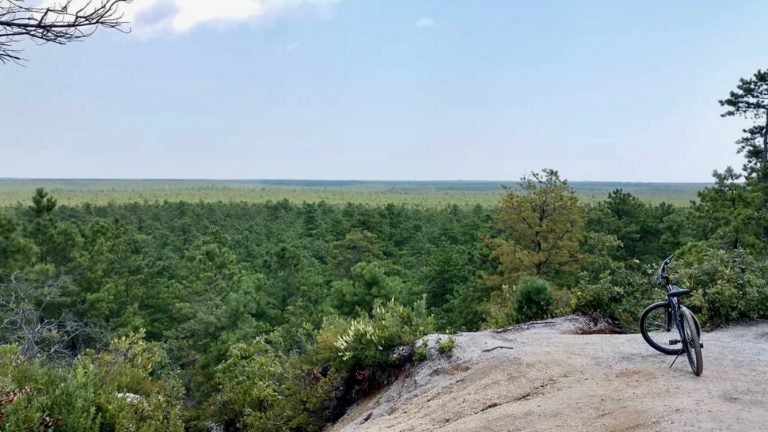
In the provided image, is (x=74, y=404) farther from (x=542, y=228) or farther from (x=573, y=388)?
(x=542, y=228)

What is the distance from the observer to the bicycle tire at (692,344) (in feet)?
23.4

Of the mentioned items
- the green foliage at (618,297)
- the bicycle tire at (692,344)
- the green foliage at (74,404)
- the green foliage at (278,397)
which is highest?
the bicycle tire at (692,344)

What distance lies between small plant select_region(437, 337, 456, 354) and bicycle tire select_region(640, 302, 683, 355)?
116 inches

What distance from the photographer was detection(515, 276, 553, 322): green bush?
44.5 feet

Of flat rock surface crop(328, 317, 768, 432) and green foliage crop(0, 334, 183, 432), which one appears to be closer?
flat rock surface crop(328, 317, 768, 432)

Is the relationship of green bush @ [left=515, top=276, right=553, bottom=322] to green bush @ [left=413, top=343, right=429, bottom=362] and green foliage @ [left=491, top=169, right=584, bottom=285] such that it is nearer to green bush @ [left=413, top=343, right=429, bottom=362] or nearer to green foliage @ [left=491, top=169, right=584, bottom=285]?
green bush @ [left=413, top=343, right=429, bottom=362]

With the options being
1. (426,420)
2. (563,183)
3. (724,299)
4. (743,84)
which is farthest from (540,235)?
(426,420)

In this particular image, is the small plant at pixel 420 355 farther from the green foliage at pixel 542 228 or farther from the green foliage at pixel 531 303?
the green foliage at pixel 542 228

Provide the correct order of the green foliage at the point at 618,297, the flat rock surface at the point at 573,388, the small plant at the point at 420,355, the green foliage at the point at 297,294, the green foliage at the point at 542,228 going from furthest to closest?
the green foliage at the point at 542,228 → the green foliage at the point at 618,297 → the green foliage at the point at 297,294 → the small plant at the point at 420,355 → the flat rock surface at the point at 573,388

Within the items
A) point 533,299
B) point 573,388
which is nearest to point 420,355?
point 573,388

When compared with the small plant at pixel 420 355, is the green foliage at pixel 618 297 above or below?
above

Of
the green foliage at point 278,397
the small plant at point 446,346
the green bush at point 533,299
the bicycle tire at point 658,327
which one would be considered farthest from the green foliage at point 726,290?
the green foliage at point 278,397

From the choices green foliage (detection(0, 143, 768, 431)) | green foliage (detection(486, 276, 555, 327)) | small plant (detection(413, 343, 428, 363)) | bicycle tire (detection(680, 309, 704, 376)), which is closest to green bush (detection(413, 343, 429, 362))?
small plant (detection(413, 343, 428, 363))

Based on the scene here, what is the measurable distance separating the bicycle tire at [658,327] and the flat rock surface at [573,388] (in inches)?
7.1
